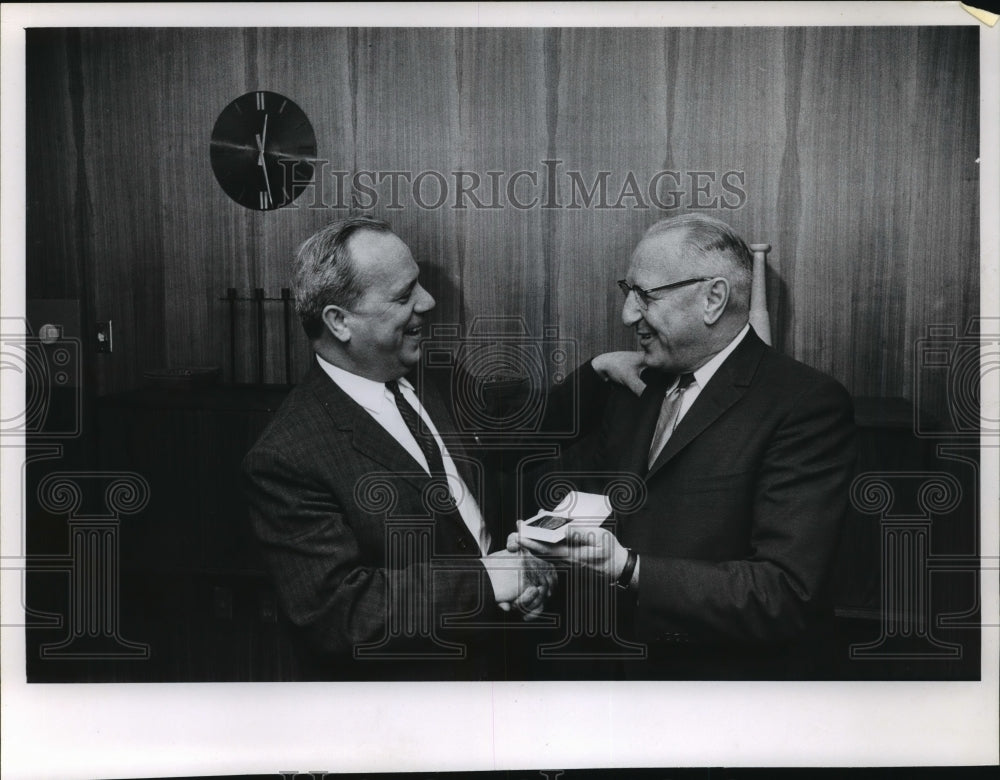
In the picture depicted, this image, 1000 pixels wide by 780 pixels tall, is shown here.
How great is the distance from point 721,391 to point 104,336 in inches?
80.0

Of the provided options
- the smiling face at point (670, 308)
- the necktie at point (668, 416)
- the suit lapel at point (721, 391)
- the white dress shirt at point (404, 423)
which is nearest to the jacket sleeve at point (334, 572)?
the white dress shirt at point (404, 423)

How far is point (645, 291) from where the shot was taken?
3.08m

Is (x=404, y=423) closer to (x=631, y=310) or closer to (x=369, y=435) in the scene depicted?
(x=369, y=435)

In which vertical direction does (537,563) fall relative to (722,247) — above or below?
below

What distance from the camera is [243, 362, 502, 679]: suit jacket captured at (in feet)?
10.1

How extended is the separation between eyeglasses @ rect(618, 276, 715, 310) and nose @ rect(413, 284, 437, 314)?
2.02 feet

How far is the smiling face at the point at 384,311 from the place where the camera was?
3.09 metres

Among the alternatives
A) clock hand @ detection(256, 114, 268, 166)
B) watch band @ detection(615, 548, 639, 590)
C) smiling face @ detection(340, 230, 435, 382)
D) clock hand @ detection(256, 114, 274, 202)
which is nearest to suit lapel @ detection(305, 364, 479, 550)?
smiling face @ detection(340, 230, 435, 382)

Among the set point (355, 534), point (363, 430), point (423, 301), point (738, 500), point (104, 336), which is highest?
point (423, 301)

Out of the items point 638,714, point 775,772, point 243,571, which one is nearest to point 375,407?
point 243,571

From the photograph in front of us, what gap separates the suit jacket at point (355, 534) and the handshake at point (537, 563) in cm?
6

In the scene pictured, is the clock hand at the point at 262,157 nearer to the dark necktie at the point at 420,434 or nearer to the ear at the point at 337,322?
the ear at the point at 337,322

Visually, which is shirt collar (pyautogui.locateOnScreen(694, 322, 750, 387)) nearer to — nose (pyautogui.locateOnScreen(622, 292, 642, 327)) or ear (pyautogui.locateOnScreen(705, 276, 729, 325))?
ear (pyautogui.locateOnScreen(705, 276, 729, 325))

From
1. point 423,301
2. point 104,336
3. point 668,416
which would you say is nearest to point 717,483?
point 668,416
